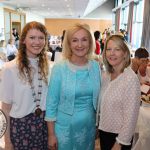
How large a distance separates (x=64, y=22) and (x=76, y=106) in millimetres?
25442

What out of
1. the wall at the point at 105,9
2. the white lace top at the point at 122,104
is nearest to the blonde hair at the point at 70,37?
the white lace top at the point at 122,104

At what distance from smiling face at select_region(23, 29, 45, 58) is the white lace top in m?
0.48

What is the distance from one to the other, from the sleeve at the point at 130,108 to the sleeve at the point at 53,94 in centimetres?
40

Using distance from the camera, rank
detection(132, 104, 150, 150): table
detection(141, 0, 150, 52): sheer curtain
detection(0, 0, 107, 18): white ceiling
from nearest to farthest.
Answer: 1. detection(132, 104, 150, 150): table
2. detection(141, 0, 150, 52): sheer curtain
3. detection(0, 0, 107, 18): white ceiling

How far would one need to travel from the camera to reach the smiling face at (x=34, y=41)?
148cm

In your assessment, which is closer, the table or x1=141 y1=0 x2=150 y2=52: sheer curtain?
the table

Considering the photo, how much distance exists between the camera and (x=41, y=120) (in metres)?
1.55

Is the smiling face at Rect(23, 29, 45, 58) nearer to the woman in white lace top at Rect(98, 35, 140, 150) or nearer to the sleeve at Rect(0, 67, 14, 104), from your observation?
the sleeve at Rect(0, 67, 14, 104)

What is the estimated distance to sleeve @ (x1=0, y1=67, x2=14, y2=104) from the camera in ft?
4.78

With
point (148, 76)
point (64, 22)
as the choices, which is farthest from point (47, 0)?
point (64, 22)

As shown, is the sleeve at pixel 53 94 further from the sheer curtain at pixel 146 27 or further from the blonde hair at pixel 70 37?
the sheer curtain at pixel 146 27

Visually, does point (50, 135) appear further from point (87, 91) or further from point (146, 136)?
point (146, 136)

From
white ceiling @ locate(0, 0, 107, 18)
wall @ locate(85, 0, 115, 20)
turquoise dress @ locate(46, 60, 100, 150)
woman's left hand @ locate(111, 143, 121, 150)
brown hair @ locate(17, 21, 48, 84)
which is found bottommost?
woman's left hand @ locate(111, 143, 121, 150)

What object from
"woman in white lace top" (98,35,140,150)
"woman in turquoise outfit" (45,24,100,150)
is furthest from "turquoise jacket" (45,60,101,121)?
"woman in white lace top" (98,35,140,150)
